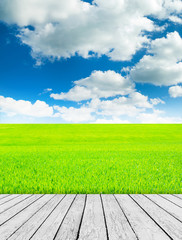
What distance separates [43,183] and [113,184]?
2122mm

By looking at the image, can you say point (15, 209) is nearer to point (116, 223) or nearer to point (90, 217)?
point (90, 217)

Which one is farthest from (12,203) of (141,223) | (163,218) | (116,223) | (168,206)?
(168,206)

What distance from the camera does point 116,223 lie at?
3131mm

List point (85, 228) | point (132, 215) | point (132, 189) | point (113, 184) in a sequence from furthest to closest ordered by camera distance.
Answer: point (113, 184)
point (132, 189)
point (132, 215)
point (85, 228)

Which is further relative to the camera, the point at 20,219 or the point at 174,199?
the point at 174,199

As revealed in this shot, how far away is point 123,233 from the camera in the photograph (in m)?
2.80

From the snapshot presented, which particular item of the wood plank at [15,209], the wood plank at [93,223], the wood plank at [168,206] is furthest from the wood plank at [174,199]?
the wood plank at [15,209]

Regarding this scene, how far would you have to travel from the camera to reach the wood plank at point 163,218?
113 inches

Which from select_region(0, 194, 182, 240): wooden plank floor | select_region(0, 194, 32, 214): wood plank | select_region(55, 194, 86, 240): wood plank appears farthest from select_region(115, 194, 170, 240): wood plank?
select_region(0, 194, 32, 214): wood plank

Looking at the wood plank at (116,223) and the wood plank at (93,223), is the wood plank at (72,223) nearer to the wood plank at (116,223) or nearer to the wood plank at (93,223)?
the wood plank at (93,223)

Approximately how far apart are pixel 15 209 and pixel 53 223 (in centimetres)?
112

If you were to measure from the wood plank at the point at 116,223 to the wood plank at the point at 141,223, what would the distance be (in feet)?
0.31

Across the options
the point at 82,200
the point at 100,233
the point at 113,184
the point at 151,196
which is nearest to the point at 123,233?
the point at 100,233

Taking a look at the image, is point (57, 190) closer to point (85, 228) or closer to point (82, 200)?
point (82, 200)
